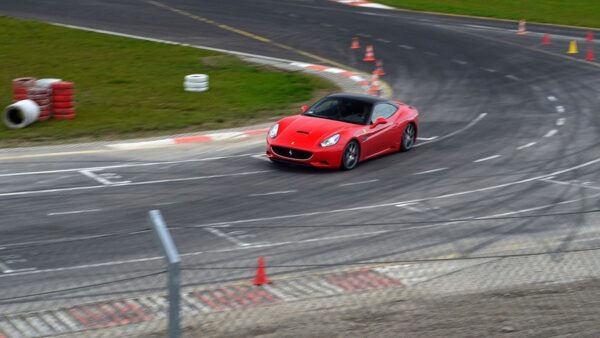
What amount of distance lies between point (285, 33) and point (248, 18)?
3.48 metres

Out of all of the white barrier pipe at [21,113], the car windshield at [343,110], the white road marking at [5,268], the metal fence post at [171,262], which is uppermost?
the metal fence post at [171,262]

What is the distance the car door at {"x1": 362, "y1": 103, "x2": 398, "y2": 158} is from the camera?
20.4m

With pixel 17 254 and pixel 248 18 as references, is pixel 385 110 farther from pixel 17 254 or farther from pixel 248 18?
pixel 248 18

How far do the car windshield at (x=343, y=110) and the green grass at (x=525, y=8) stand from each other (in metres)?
27.0

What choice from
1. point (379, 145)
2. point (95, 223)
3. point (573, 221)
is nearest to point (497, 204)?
point (573, 221)

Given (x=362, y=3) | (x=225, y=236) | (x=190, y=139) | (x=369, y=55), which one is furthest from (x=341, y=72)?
(x=362, y=3)

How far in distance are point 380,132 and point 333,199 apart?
370 cm

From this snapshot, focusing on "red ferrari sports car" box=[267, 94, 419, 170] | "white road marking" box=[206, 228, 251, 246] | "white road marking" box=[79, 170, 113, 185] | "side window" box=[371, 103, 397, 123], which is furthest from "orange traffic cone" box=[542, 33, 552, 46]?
"white road marking" box=[206, 228, 251, 246]

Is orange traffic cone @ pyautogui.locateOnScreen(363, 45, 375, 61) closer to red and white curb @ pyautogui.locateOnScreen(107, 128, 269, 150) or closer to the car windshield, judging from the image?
red and white curb @ pyautogui.locateOnScreen(107, 128, 269, 150)

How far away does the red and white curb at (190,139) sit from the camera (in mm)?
21469

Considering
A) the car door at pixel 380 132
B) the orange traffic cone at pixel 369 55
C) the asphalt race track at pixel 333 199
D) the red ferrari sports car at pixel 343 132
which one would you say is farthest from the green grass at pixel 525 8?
the car door at pixel 380 132

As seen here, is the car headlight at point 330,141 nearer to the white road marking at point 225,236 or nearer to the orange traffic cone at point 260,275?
the white road marking at point 225,236

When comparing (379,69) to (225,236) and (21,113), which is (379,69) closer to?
(21,113)

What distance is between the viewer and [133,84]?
2784 cm
